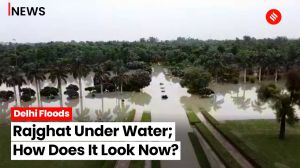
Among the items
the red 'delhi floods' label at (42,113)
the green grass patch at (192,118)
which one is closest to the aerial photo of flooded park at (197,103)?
the green grass patch at (192,118)

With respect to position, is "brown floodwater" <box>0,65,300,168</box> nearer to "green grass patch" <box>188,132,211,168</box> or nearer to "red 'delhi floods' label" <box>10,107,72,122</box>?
"green grass patch" <box>188,132,211,168</box>

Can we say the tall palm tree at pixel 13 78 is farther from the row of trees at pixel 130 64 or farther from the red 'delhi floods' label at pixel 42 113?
the red 'delhi floods' label at pixel 42 113

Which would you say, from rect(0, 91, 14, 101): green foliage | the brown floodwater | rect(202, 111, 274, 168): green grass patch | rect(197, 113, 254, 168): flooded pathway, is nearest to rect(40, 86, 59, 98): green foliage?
the brown floodwater

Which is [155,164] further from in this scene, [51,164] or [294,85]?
[294,85]

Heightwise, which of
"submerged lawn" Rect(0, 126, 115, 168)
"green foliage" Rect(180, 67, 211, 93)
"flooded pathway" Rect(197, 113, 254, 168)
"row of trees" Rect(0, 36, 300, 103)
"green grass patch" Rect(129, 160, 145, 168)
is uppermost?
"row of trees" Rect(0, 36, 300, 103)

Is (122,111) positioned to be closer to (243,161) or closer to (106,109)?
(106,109)

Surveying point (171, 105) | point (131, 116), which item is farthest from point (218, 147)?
point (171, 105)
